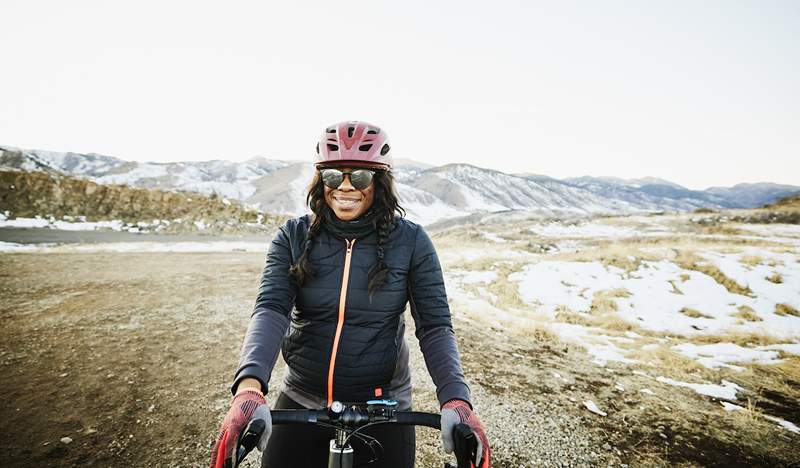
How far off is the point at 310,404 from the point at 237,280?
1231 cm

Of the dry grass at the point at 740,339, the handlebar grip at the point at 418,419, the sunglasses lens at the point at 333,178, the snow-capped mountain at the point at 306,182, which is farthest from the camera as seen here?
the snow-capped mountain at the point at 306,182

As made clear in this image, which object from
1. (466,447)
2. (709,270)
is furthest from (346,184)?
(709,270)

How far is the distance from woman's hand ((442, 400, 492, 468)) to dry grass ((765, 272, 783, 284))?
16376 millimetres

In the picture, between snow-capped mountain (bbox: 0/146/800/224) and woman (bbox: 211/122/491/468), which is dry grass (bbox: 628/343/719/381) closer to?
woman (bbox: 211/122/491/468)

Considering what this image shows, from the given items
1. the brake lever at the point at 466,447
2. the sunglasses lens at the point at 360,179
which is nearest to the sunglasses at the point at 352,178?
the sunglasses lens at the point at 360,179

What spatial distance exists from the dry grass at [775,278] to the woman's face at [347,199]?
54.4ft

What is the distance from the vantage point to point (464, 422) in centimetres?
176

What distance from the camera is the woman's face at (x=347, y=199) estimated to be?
2.33m

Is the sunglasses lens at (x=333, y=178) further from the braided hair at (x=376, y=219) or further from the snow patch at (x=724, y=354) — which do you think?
the snow patch at (x=724, y=354)

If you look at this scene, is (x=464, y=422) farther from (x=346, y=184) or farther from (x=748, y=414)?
(x=748, y=414)

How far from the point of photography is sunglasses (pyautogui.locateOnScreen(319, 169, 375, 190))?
2.40 m

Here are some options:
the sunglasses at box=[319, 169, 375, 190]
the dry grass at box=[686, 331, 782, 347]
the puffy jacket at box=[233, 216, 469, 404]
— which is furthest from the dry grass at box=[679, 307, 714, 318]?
the sunglasses at box=[319, 169, 375, 190]

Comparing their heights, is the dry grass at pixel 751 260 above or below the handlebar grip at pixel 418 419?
below

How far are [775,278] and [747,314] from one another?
12.8 feet
